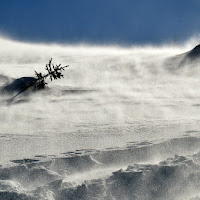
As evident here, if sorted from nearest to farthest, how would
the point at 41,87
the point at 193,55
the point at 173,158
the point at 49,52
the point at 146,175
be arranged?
the point at 146,175, the point at 173,158, the point at 41,87, the point at 193,55, the point at 49,52

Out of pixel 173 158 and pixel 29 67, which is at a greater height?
pixel 29 67

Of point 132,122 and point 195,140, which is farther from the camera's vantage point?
point 132,122

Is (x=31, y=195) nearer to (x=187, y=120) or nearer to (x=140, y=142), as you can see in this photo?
(x=140, y=142)

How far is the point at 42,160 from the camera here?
3342 mm

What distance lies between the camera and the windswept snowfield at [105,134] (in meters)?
2.83

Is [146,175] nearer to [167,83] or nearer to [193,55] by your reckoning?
[167,83]

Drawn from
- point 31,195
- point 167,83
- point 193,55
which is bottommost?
point 31,195

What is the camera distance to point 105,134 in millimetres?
4031

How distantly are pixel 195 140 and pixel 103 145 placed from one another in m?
0.92

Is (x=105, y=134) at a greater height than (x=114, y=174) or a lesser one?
greater

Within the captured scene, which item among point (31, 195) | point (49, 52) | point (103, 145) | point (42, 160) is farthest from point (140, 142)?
point (49, 52)

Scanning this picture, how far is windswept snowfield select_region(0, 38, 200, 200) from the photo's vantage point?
2832 millimetres

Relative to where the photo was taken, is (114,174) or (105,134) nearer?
(114,174)

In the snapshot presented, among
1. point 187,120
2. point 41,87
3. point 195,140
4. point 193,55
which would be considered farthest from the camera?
point 193,55
